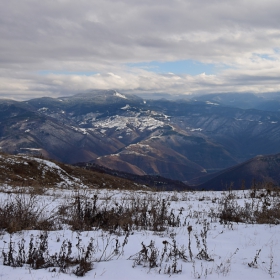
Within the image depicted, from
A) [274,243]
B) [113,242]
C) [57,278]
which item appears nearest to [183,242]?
[113,242]

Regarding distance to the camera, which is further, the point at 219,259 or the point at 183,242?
the point at 183,242

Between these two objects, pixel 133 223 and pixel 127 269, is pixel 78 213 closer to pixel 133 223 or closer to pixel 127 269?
pixel 133 223

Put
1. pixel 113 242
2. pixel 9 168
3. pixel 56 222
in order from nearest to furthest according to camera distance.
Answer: pixel 113 242 → pixel 56 222 → pixel 9 168

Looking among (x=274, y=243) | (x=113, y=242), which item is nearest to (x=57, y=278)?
(x=113, y=242)

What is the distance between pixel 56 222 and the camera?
8883 mm

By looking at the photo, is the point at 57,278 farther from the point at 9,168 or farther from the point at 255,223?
the point at 9,168

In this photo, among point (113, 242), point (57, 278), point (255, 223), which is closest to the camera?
point (57, 278)

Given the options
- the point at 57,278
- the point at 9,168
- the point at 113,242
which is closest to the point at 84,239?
the point at 113,242

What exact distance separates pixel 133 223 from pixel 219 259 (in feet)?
10.9

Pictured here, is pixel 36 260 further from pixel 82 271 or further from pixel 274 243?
pixel 274 243

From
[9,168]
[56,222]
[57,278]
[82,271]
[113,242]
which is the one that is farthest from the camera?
[9,168]

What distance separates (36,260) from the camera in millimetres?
5574

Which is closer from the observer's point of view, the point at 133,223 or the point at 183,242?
the point at 183,242

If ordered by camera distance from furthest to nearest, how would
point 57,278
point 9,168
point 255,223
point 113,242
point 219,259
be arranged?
point 9,168 → point 255,223 → point 113,242 → point 219,259 → point 57,278
